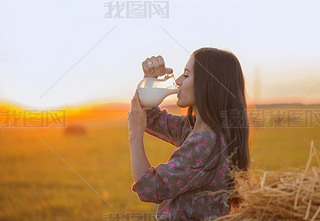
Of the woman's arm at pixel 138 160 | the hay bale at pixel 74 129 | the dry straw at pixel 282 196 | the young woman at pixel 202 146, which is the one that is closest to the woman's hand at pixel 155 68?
the young woman at pixel 202 146

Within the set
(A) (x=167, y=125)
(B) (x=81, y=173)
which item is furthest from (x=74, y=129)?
(A) (x=167, y=125)

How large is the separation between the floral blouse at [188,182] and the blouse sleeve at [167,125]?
319 millimetres

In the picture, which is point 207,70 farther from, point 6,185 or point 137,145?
point 6,185

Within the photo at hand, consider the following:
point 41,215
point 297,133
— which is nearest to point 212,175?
point 41,215

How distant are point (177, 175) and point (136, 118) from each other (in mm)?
302

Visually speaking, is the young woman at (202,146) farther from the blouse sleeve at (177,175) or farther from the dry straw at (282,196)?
the dry straw at (282,196)

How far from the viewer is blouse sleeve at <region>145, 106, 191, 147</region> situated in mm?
1681

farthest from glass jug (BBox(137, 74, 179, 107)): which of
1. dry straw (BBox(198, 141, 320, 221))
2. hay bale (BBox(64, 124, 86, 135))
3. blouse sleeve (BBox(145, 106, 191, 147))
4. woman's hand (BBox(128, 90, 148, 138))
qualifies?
hay bale (BBox(64, 124, 86, 135))

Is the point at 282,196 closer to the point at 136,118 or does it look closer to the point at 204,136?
the point at 204,136

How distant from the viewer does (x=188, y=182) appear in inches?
50.4

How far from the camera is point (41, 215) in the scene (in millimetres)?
4250

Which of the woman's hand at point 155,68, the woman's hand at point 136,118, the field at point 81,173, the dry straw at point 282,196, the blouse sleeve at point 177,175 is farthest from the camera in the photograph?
the field at point 81,173

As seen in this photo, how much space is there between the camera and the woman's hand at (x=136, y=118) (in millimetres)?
1402

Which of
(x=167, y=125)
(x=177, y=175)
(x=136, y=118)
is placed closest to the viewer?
(x=177, y=175)
